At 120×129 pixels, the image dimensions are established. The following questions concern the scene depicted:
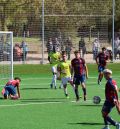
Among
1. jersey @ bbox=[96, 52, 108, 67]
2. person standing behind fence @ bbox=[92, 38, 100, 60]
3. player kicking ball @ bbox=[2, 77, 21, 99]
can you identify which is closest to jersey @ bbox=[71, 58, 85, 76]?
player kicking ball @ bbox=[2, 77, 21, 99]

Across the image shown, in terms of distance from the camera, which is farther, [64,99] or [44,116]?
[64,99]

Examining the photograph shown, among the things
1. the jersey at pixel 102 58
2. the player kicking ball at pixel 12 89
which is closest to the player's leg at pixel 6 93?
the player kicking ball at pixel 12 89

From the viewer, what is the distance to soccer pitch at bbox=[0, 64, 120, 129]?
17234 millimetres

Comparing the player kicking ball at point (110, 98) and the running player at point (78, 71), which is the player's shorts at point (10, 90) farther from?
the player kicking ball at point (110, 98)

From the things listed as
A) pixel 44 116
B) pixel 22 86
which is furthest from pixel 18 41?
pixel 44 116

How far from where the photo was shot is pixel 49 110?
20562 millimetres

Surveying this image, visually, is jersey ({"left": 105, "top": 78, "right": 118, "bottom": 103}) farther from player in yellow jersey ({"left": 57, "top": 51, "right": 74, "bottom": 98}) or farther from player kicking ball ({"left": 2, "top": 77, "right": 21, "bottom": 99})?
player in yellow jersey ({"left": 57, "top": 51, "right": 74, "bottom": 98})

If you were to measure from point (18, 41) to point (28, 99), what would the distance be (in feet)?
77.7

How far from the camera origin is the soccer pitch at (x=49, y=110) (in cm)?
1723

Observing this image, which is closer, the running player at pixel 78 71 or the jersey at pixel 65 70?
the running player at pixel 78 71

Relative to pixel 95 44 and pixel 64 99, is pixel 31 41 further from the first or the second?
pixel 64 99

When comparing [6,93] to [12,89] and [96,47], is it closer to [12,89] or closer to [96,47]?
[12,89]

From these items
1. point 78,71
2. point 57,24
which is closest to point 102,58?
point 78,71

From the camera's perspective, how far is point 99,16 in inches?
1869
